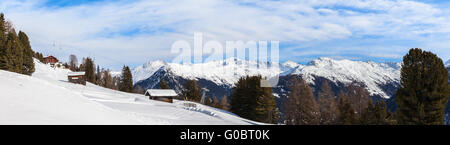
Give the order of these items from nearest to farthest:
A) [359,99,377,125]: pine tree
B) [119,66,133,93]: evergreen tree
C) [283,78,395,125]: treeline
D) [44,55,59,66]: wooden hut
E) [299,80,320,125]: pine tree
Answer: [359,99,377,125]: pine tree < [299,80,320,125]: pine tree < [283,78,395,125]: treeline < [119,66,133,93]: evergreen tree < [44,55,59,66]: wooden hut

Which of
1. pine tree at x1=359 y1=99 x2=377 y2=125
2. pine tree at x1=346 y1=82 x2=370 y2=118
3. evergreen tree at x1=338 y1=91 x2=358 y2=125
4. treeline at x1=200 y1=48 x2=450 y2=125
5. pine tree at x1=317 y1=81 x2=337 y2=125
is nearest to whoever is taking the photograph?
treeline at x1=200 y1=48 x2=450 y2=125

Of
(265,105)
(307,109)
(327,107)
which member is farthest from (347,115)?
(265,105)

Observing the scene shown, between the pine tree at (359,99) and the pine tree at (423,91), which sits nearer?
the pine tree at (423,91)

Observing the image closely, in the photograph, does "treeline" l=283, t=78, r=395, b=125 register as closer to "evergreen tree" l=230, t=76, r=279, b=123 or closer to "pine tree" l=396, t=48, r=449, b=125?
"evergreen tree" l=230, t=76, r=279, b=123

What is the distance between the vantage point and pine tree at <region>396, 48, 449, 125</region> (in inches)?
1026

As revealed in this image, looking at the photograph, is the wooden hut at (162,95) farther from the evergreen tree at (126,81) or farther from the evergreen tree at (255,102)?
the evergreen tree at (126,81)

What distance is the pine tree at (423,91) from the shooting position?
26.1 meters

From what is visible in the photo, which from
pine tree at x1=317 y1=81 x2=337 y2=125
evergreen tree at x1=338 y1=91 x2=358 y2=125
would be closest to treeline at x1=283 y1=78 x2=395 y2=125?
pine tree at x1=317 y1=81 x2=337 y2=125

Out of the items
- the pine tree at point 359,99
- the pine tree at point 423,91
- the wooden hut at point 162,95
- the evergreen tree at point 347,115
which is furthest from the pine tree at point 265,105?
the pine tree at point 423,91

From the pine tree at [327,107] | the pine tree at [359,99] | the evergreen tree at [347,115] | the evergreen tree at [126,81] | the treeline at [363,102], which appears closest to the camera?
the treeline at [363,102]

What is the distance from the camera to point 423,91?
1043 inches
